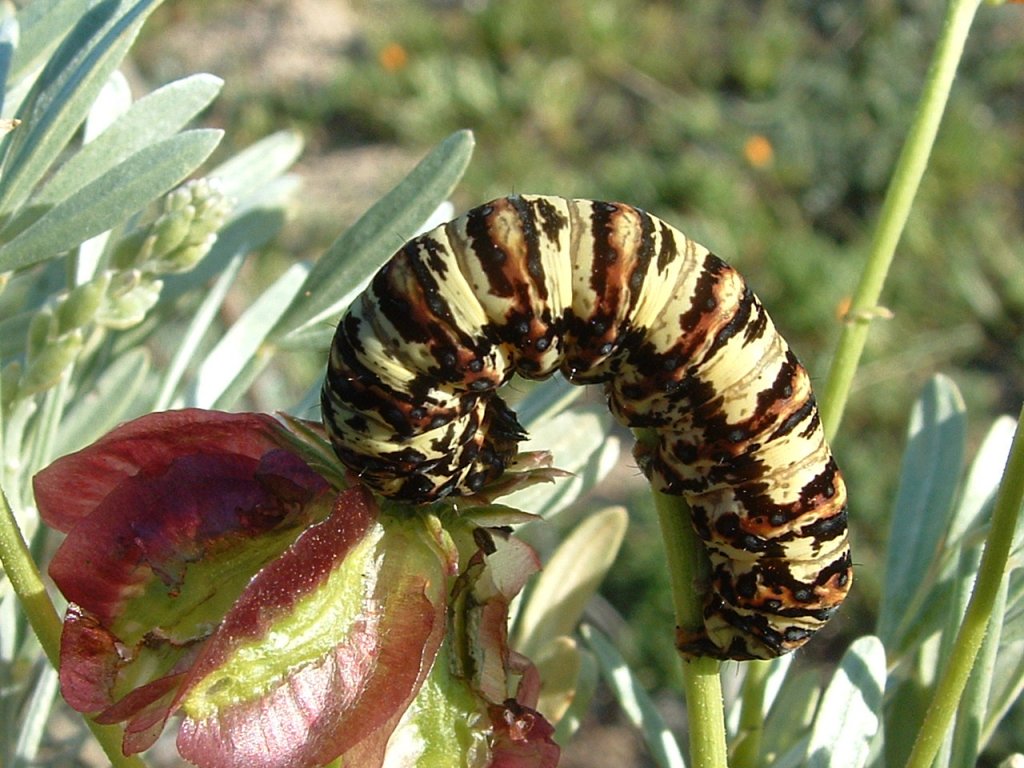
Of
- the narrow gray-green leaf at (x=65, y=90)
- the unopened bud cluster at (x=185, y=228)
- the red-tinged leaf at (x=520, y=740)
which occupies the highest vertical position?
the narrow gray-green leaf at (x=65, y=90)

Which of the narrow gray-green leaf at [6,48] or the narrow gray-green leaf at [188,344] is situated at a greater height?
the narrow gray-green leaf at [6,48]

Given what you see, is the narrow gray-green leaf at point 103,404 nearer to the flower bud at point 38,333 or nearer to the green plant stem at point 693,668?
the flower bud at point 38,333

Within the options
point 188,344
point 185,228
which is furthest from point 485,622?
point 188,344

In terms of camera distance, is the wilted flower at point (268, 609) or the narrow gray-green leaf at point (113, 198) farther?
the narrow gray-green leaf at point (113, 198)

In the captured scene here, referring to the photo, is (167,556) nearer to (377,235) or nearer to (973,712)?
(377,235)

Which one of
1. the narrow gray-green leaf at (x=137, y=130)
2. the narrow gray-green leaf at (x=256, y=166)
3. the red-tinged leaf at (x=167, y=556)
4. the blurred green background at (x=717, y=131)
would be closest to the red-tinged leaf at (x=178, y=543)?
the red-tinged leaf at (x=167, y=556)

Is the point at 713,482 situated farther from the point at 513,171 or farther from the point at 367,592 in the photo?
the point at 513,171

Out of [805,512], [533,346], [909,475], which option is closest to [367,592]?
[533,346]
